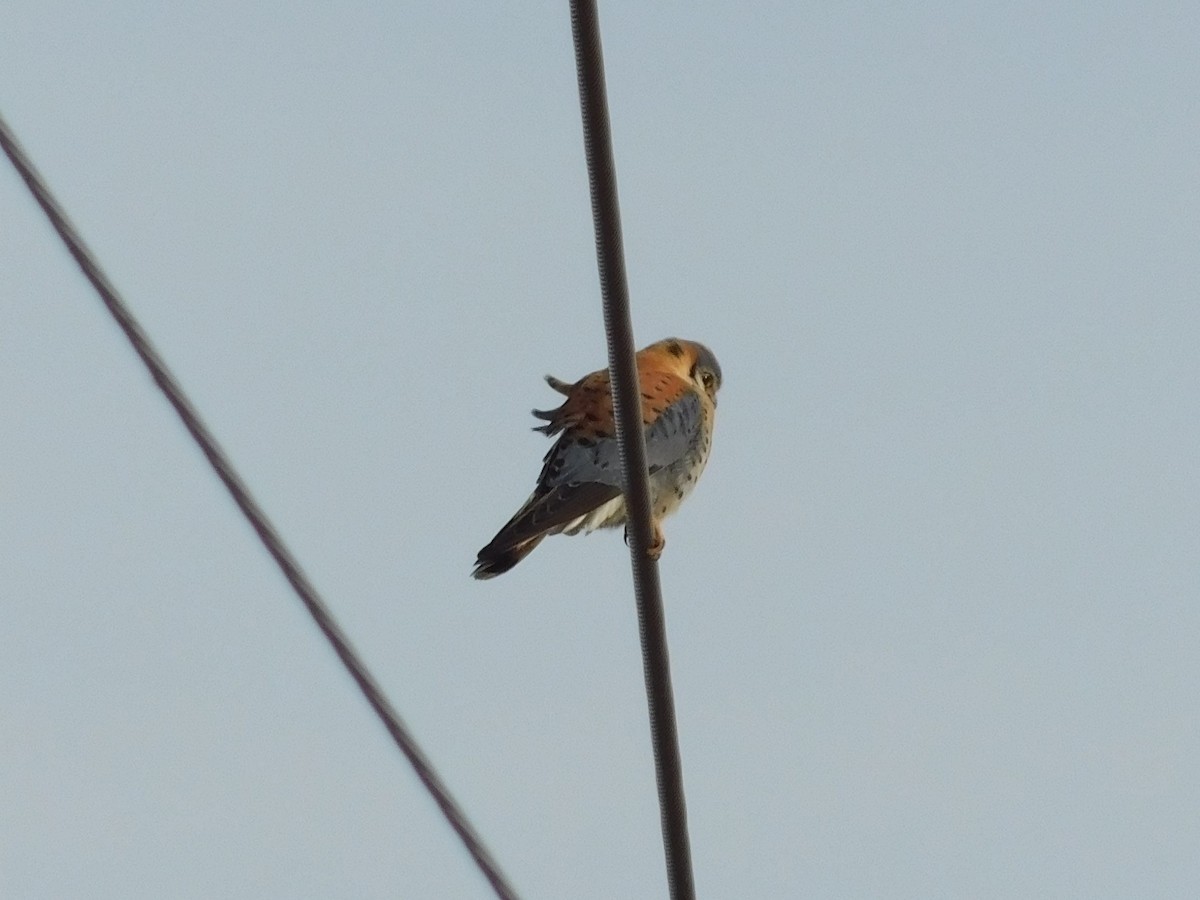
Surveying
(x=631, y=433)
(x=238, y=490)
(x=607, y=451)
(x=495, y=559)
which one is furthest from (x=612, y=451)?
(x=238, y=490)

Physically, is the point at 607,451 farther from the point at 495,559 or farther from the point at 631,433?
the point at 631,433

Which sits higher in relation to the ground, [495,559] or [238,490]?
[495,559]

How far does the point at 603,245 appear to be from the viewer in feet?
9.33

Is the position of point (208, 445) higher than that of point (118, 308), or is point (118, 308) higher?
point (118, 308)

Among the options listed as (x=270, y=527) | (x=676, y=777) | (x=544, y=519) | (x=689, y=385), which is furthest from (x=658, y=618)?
(x=689, y=385)

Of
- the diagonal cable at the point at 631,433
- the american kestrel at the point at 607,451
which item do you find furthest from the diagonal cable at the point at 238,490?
the american kestrel at the point at 607,451

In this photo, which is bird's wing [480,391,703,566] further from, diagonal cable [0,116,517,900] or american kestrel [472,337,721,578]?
diagonal cable [0,116,517,900]

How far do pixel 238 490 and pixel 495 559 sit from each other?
89.5 inches

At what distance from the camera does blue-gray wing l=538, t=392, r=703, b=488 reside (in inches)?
210

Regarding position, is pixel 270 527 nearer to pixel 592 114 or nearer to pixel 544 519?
pixel 592 114

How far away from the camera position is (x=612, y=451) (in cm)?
543

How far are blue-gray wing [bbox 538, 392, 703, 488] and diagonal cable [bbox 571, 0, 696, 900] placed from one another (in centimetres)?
190

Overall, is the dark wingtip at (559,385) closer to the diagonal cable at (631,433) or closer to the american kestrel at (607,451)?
the american kestrel at (607,451)

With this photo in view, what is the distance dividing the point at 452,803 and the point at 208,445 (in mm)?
649
